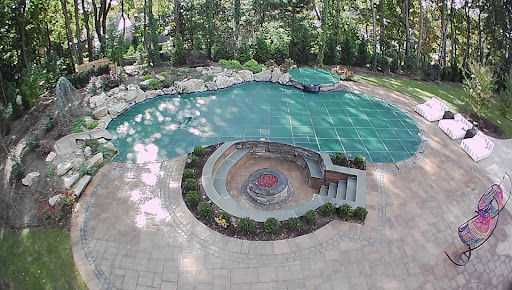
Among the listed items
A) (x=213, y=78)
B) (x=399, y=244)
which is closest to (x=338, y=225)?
(x=399, y=244)

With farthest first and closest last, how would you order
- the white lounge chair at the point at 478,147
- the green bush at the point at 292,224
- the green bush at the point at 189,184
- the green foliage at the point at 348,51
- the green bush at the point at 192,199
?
the green foliage at the point at 348,51, the white lounge chair at the point at 478,147, the green bush at the point at 189,184, the green bush at the point at 192,199, the green bush at the point at 292,224

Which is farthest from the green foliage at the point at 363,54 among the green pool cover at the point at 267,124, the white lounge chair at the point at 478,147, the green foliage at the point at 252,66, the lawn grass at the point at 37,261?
the lawn grass at the point at 37,261

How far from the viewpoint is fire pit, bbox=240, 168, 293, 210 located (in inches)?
463

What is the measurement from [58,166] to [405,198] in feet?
42.0

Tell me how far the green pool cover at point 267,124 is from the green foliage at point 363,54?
24.7 feet

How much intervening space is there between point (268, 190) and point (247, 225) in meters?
2.18

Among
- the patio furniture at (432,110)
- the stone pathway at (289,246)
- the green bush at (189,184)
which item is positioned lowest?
the stone pathway at (289,246)

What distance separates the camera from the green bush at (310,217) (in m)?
10.2

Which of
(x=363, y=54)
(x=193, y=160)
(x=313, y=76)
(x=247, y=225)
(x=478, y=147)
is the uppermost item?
(x=363, y=54)

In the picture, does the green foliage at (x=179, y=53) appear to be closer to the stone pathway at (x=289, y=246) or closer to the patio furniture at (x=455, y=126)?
the stone pathway at (x=289, y=246)

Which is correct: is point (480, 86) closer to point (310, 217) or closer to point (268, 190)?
point (310, 217)

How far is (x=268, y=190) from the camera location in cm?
1178

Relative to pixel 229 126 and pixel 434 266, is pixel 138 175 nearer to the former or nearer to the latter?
pixel 229 126

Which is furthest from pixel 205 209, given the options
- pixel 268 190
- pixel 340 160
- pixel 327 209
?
pixel 340 160
